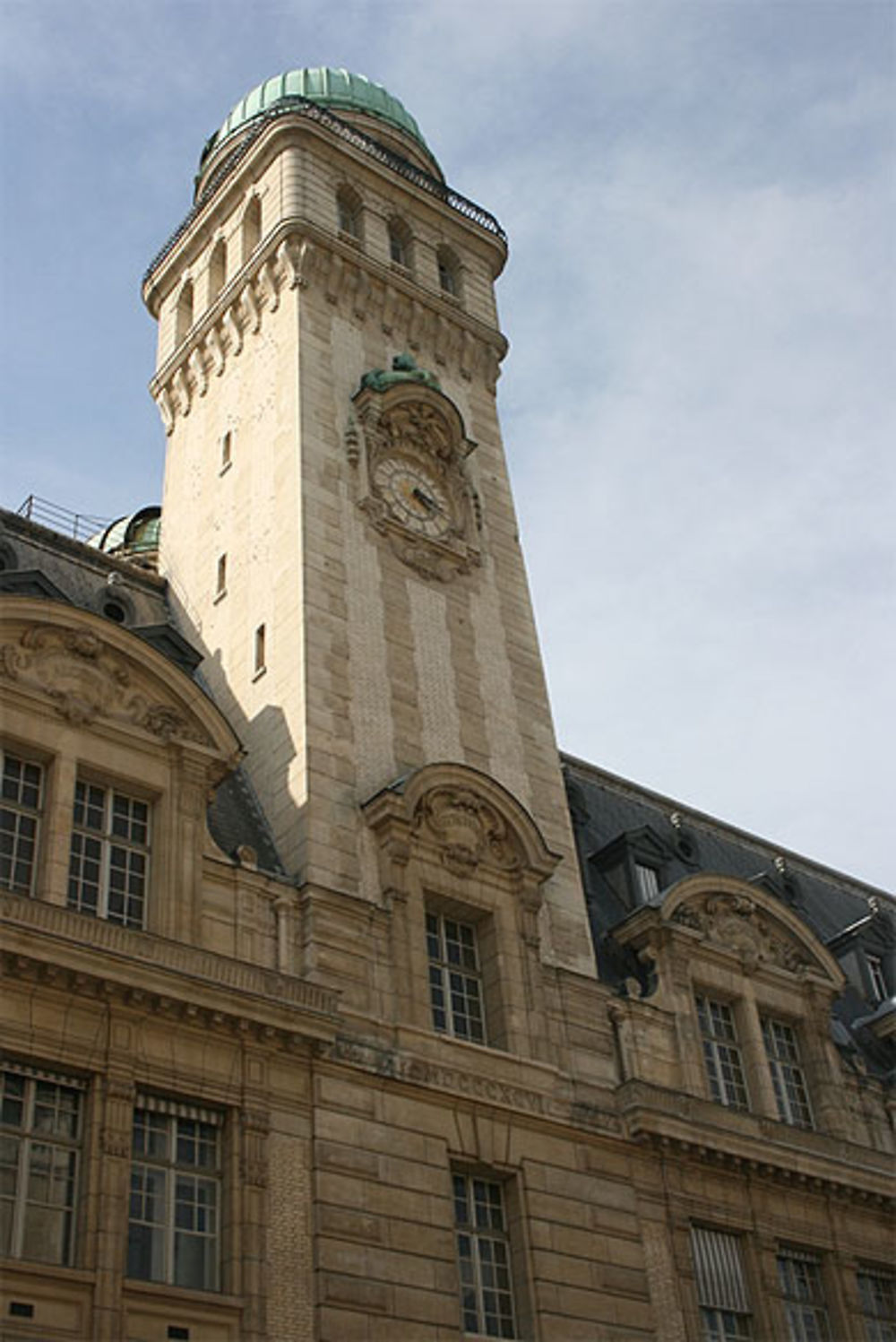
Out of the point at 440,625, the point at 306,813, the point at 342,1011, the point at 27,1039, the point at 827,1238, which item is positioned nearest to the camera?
the point at 27,1039

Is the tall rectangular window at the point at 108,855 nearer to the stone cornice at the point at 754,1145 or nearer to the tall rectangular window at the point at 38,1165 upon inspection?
the tall rectangular window at the point at 38,1165

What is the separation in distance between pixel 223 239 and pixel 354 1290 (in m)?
27.7

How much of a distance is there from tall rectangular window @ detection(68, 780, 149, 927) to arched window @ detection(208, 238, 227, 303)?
1889cm

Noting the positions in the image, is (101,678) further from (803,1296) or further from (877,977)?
(877,977)

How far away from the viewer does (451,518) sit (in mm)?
36156

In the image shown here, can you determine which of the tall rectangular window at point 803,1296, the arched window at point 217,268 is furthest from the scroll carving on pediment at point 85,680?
the arched window at point 217,268

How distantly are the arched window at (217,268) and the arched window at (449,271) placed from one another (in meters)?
5.63

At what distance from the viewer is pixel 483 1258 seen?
2536 cm

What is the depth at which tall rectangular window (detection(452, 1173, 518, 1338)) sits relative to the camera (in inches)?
976

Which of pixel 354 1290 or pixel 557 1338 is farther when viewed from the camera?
pixel 557 1338

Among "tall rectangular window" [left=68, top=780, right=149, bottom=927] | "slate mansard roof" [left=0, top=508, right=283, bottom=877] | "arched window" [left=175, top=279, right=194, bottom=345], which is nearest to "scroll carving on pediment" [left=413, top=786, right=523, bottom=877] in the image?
"slate mansard roof" [left=0, top=508, right=283, bottom=877]

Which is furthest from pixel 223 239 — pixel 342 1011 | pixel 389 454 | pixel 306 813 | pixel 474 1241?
pixel 474 1241

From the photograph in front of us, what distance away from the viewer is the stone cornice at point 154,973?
22.3 meters

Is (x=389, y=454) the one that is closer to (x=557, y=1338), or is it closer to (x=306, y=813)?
(x=306, y=813)
